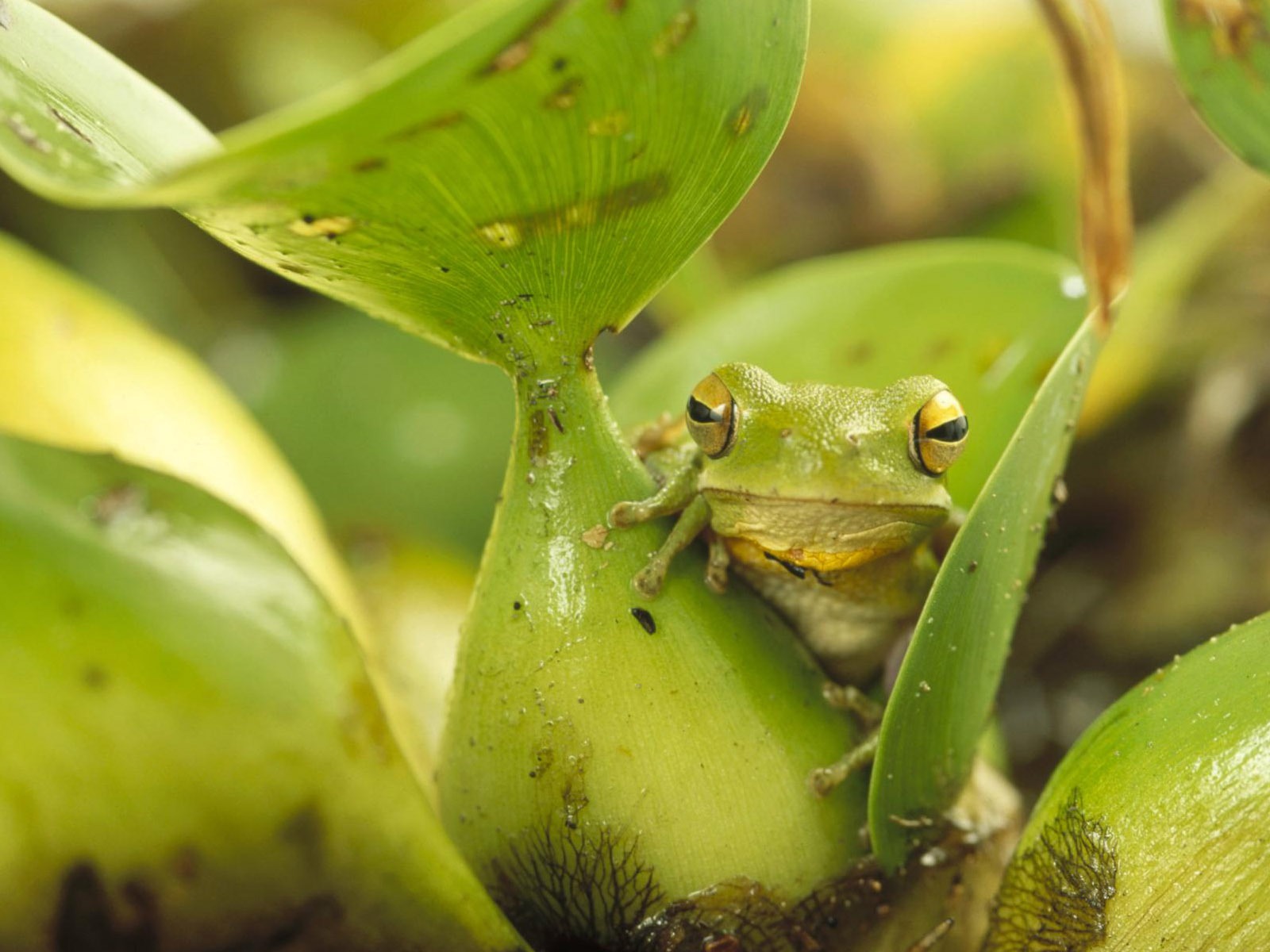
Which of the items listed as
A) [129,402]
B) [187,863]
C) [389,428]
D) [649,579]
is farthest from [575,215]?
[389,428]

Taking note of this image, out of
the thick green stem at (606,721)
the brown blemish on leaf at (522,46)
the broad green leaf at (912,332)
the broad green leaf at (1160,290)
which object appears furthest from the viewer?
the broad green leaf at (1160,290)

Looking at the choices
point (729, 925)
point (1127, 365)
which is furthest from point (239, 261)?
point (729, 925)

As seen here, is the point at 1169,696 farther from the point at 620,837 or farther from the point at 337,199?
the point at 337,199

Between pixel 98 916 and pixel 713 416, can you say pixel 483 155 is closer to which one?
pixel 713 416

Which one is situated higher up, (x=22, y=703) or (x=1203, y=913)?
(x=22, y=703)

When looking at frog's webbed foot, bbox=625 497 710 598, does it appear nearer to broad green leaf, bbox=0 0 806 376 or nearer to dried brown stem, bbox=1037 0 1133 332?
broad green leaf, bbox=0 0 806 376

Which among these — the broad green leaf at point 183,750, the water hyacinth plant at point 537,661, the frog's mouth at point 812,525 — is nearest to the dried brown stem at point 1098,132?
the water hyacinth plant at point 537,661

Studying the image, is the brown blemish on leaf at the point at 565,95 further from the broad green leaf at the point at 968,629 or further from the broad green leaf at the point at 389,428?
the broad green leaf at the point at 389,428
